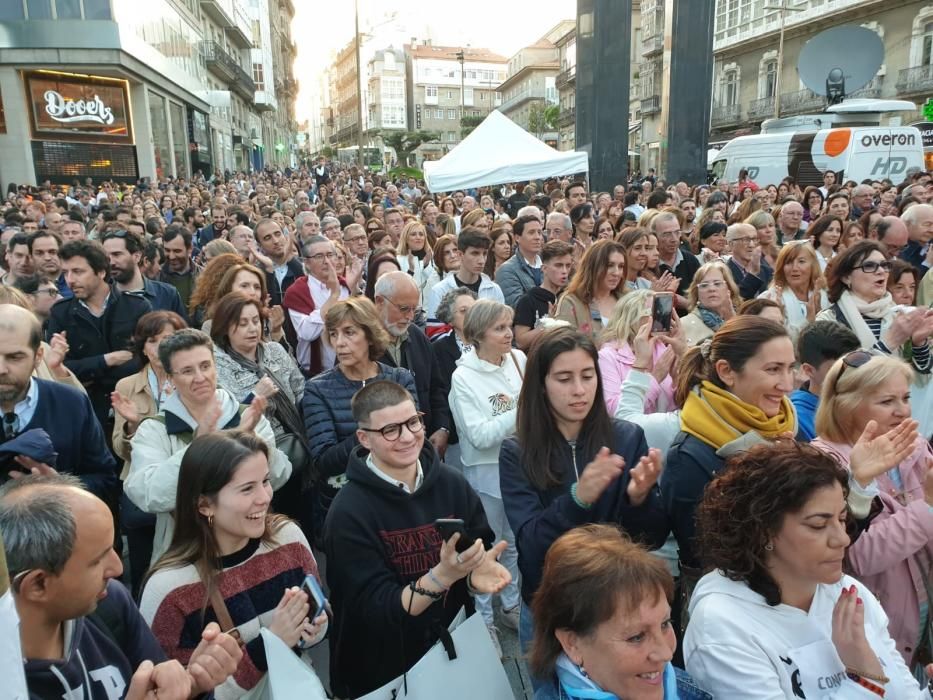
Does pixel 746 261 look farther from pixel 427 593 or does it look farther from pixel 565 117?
pixel 565 117

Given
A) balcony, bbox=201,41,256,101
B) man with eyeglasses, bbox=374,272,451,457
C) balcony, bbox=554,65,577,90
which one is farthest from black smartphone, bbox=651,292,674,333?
balcony, bbox=554,65,577,90

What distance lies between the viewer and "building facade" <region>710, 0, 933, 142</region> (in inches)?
1348

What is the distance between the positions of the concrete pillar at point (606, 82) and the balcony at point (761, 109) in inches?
1128

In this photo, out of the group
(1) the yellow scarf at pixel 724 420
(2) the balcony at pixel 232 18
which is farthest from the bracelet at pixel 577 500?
(2) the balcony at pixel 232 18

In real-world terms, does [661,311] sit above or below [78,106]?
below

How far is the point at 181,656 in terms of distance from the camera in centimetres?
238

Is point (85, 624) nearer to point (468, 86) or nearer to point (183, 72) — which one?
point (183, 72)

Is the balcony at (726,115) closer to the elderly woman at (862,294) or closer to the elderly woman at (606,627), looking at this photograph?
the elderly woman at (862,294)

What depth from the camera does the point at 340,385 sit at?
150 inches

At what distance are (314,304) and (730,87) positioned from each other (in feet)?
163

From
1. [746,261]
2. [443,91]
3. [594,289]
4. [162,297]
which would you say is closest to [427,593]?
[594,289]

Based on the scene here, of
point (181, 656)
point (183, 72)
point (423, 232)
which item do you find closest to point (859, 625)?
point (181, 656)

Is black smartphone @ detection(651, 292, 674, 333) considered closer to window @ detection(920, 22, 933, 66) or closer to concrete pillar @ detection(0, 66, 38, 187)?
concrete pillar @ detection(0, 66, 38, 187)

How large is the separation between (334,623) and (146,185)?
23.3m
